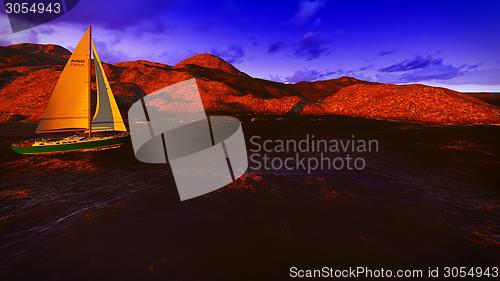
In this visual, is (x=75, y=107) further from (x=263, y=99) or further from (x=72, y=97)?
(x=263, y=99)

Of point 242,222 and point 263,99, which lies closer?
point 242,222

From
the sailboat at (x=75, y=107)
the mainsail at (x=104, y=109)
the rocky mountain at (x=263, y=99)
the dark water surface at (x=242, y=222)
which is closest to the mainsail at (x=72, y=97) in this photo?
the sailboat at (x=75, y=107)

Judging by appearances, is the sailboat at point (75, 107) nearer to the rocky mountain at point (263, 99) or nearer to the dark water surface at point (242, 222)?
the dark water surface at point (242, 222)

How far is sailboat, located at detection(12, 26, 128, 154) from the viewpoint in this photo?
1027 inches

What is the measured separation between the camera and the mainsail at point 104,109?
28.8 m

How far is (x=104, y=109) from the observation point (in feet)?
96.8

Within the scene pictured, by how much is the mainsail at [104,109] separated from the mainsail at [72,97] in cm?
139

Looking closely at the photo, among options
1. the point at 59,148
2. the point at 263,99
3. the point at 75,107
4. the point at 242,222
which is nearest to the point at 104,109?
the point at 75,107

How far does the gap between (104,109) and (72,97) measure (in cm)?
343

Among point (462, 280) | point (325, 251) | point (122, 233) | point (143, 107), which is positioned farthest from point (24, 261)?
point (143, 107)

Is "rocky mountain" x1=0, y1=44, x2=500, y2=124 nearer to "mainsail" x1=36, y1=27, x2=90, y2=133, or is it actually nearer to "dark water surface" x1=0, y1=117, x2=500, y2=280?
"dark water surface" x1=0, y1=117, x2=500, y2=280

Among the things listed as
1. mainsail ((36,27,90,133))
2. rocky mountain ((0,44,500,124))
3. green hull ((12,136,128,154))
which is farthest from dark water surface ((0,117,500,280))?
rocky mountain ((0,44,500,124))

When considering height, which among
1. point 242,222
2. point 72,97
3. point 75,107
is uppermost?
point 72,97

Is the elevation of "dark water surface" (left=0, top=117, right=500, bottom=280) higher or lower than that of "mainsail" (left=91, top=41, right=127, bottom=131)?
lower
